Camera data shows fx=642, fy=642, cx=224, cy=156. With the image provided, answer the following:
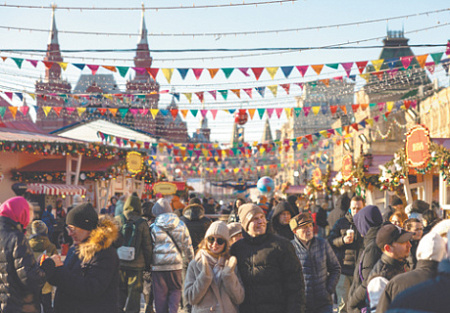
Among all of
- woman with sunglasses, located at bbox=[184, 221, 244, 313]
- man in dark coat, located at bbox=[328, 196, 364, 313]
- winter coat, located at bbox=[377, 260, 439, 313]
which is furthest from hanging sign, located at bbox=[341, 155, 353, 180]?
winter coat, located at bbox=[377, 260, 439, 313]

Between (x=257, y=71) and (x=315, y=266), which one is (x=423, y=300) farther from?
(x=257, y=71)

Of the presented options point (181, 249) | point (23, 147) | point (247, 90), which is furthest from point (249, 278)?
point (23, 147)

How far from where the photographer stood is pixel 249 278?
5.32 meters

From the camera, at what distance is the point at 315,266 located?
643 centimetres

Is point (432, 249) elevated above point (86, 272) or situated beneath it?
elevated above

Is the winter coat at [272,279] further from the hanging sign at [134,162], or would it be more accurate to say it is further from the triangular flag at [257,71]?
the hanging sign at [134,162]

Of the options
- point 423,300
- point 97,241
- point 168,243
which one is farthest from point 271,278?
point 168,243

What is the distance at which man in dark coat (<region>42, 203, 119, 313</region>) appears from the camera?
511 centimetres

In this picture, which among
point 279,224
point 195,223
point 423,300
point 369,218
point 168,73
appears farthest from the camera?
point 168,73

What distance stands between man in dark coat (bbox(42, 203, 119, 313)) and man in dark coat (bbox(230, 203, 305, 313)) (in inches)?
42.5

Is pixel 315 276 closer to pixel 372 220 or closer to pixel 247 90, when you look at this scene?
pixel 372 220

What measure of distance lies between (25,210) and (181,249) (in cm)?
320

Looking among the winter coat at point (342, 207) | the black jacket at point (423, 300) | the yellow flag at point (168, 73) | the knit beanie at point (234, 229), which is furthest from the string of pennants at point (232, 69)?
the black jacket at point (423, 300)

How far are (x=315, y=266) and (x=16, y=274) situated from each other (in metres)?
2.88
